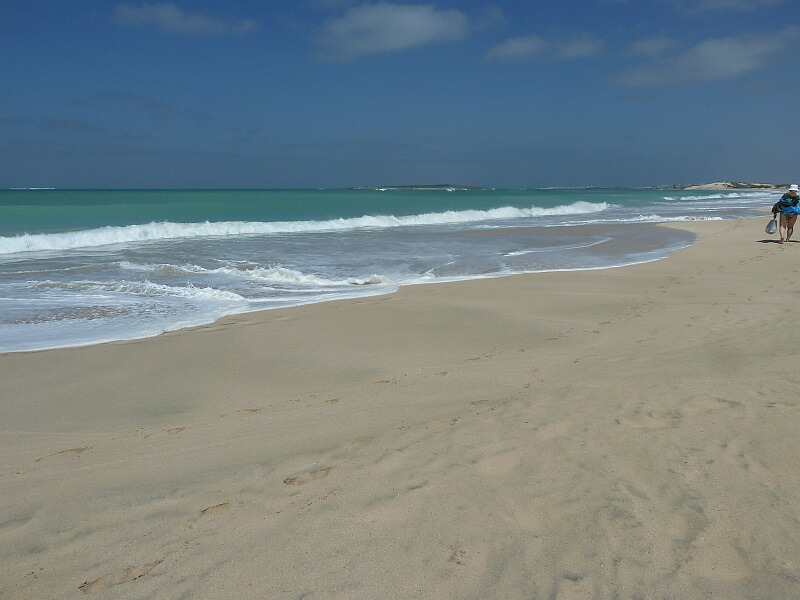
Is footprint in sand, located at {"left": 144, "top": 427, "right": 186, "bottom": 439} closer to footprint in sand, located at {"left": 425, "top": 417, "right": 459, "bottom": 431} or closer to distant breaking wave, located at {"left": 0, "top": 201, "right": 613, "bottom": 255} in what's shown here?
footprint in sand, located at {"left": 425, "top": 417, "right": 459, "bottom": 431}

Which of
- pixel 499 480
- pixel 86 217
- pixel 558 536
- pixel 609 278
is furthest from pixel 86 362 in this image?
pixel 86 217

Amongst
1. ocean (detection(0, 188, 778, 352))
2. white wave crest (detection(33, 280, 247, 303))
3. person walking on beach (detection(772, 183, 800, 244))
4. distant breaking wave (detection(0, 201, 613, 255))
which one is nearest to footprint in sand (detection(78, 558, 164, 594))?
ocean (detection(0, 188, 778, 352))

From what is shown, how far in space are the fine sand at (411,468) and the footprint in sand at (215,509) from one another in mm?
11

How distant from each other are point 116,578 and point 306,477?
1059 mm

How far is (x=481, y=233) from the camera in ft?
78.9

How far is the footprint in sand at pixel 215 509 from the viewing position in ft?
9.79

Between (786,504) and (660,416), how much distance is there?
3.62 ft

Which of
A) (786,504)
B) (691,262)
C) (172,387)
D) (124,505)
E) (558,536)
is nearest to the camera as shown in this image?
(558,536)

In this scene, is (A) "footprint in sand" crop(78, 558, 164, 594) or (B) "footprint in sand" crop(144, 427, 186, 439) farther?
(B) "footprint in sand" crop(144, 427, 186, 439)

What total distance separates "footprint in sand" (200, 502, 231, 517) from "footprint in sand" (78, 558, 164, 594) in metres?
0.40

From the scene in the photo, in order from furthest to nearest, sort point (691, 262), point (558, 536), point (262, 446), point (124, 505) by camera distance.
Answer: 1. point (691, 262)
2. point (262, 446)
3. point (124, 505)
4. point (558, 536)

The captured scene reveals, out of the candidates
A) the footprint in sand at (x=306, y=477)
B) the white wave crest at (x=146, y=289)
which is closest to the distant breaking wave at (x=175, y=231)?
the white wave crest at (x=146, y=289)

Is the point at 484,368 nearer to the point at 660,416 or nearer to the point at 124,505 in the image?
the point at 660,416

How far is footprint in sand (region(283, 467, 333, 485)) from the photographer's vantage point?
3.28 m
